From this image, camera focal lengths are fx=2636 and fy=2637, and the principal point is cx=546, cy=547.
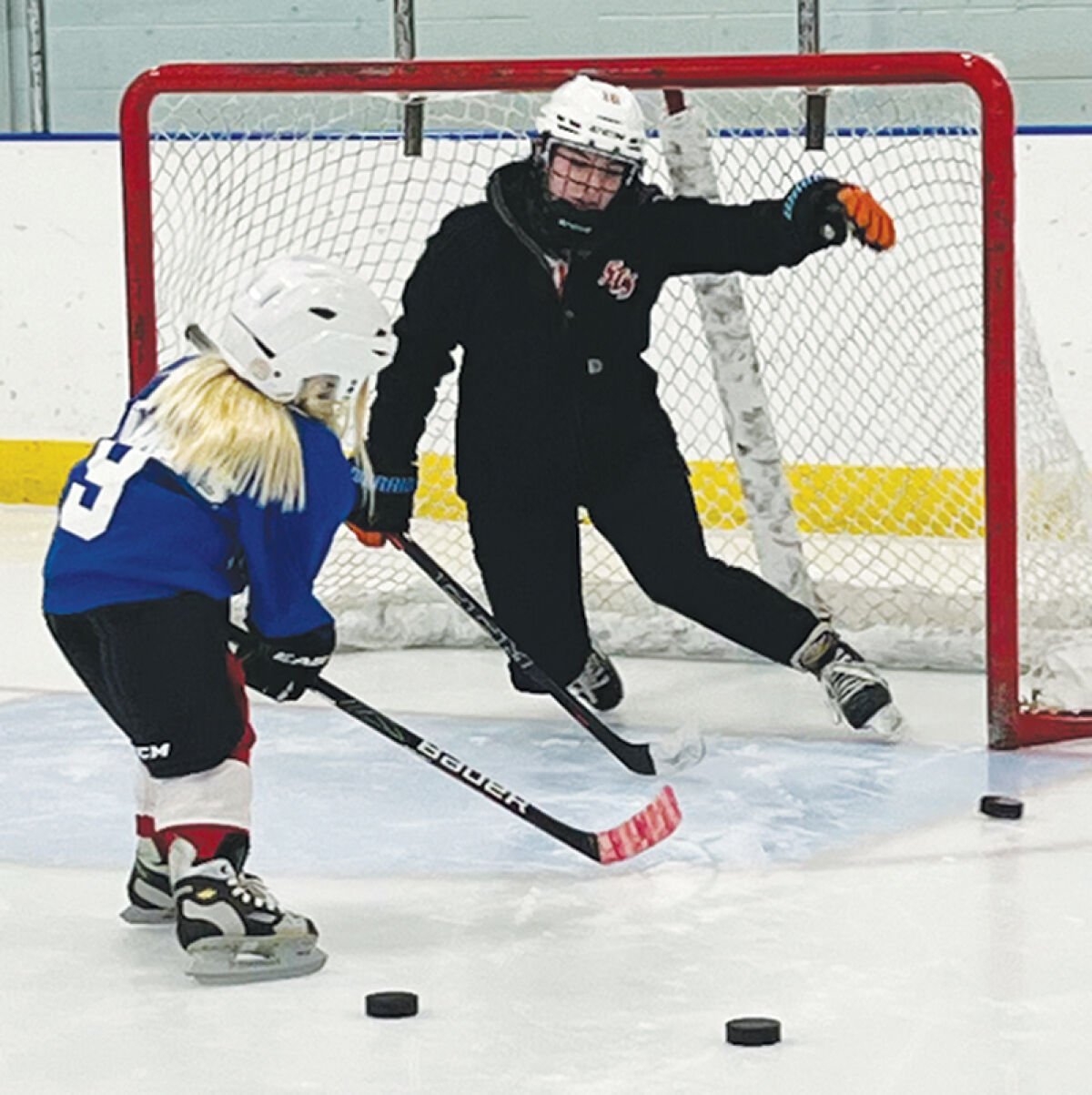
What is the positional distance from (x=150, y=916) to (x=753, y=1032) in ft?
2.62

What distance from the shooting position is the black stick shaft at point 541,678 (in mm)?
3656

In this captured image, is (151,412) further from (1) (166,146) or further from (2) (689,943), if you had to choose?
(1) (166,146)

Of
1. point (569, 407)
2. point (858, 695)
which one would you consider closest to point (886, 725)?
point (858, 695)

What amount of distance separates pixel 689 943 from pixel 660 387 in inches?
105

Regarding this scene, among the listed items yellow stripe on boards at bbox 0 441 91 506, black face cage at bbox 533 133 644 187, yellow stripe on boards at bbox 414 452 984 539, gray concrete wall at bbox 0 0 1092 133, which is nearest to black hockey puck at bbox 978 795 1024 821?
black face cage at bbox 533 133 644 187

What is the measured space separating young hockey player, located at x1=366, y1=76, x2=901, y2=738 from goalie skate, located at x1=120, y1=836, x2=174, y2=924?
2.99 ft

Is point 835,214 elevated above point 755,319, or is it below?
above

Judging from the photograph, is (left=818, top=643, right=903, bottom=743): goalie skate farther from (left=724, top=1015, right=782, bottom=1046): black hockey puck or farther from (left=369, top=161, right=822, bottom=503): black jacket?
(left=724, top=1015, right=782, bottom=1046): black hockey puck

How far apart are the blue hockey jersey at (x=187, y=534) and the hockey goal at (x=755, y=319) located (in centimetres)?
136

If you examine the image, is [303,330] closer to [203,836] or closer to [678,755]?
[203,836]

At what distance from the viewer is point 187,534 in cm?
273

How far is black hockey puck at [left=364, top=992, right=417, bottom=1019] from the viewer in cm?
260

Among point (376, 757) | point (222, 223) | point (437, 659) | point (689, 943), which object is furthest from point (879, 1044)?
point (222, 223)

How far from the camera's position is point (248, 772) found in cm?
281
